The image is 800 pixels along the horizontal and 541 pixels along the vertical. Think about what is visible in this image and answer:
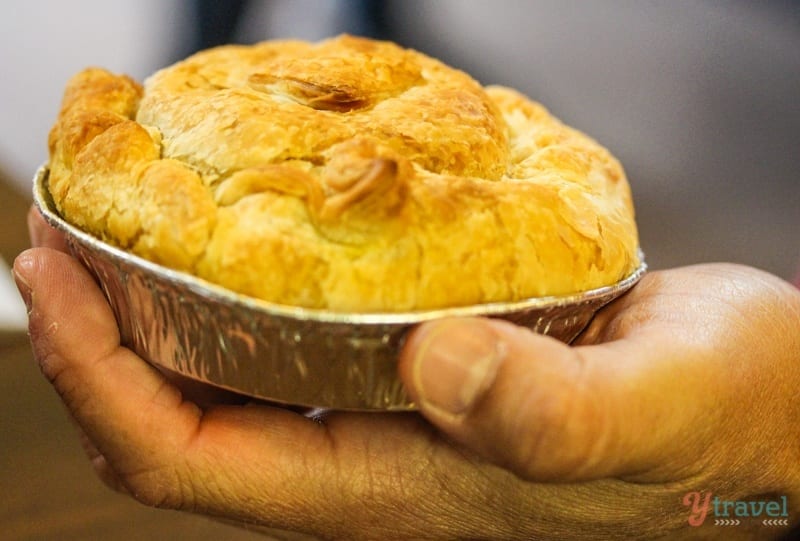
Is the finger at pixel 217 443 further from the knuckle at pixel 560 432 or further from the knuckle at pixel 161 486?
the knuckle at pixel 560 432

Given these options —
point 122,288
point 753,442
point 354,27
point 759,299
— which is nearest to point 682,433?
point 753,442

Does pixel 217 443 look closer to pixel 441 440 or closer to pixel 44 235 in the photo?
pixel 441 440

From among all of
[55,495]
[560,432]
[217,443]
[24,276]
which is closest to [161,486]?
[217,443]

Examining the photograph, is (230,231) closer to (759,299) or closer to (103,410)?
(103,410)

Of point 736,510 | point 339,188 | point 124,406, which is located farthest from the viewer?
point 736,510

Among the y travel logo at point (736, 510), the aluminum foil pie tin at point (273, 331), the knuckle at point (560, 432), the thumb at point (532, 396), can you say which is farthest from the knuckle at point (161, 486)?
Result: the y travel logo at point (736, 510)
